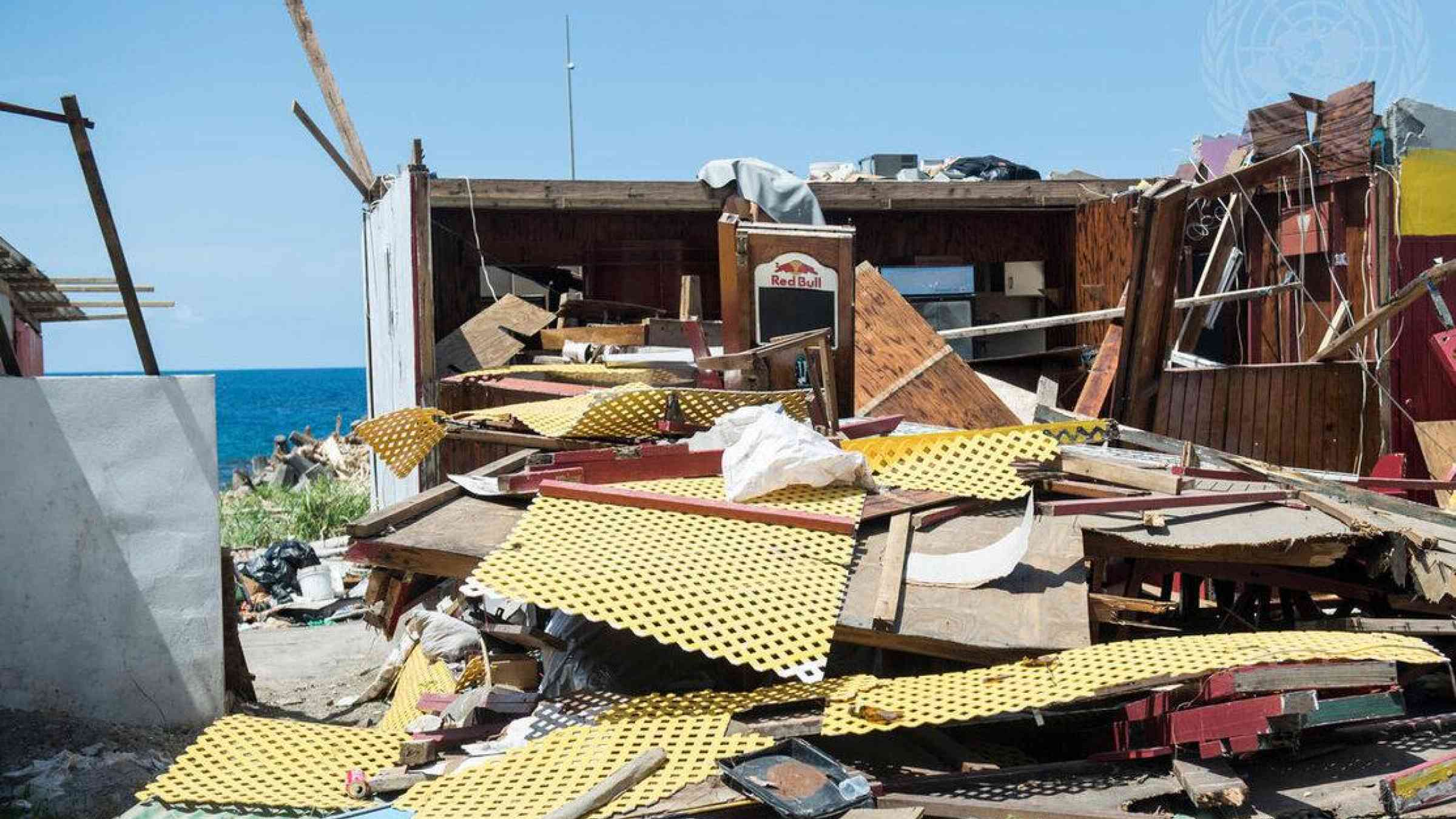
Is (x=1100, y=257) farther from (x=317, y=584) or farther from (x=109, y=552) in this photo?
(x=109, y=552)

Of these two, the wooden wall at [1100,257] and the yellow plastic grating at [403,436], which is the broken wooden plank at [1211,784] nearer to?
the yellow plastic grating at [403,436]

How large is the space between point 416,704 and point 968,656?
3076 mm

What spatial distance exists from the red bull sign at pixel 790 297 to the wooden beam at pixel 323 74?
→ 7051mm

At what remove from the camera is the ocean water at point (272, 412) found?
75.2 metres

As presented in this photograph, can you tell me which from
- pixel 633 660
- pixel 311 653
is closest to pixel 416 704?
pixel 633 660

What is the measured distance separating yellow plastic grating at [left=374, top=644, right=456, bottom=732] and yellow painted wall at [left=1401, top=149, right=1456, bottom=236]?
927 cm

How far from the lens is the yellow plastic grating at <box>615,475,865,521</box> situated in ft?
18.3

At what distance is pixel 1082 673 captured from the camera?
14.3 ft

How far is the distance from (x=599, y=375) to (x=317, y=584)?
4.45 metres

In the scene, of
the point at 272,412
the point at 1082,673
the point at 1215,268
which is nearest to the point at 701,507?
the point at 1082,673

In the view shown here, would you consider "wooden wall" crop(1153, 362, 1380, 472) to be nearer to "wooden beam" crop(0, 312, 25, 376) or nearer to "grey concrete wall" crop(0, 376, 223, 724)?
"grey concrete wall" crop(0, 376, 223, 724)

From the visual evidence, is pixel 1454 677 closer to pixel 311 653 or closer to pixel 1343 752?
pixel 1343 752

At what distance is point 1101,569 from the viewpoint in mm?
5812

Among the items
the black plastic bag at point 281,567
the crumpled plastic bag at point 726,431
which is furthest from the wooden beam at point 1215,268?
the black plastic bag at point 281,567
